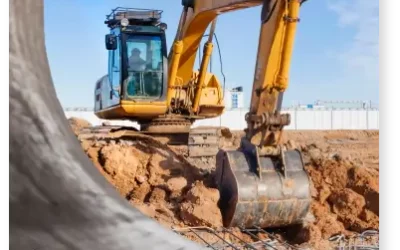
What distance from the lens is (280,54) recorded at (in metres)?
6.49

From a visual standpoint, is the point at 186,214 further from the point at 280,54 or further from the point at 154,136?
the point at 154,136

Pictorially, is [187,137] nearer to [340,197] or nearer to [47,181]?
[340,197]

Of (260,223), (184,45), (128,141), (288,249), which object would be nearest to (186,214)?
(260,223)

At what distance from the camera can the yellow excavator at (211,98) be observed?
6418 millimetres

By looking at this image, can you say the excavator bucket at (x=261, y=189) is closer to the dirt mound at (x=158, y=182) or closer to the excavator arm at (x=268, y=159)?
the excavator arm at (x=268, y=159)

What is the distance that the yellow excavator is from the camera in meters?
6.42

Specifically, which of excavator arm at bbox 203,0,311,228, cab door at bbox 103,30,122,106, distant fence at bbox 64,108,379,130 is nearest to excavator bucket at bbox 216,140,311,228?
excavator arm at bbox 203,0,311,228

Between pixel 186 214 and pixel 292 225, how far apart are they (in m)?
1.32

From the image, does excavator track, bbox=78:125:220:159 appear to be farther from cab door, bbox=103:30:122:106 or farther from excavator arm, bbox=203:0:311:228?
excavator arm, bbox=203:0:311:228

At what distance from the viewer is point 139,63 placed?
344 inches

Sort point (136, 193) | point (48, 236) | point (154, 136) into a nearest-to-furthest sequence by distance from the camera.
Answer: point (48, 236) < point (136, 193) < point (154, 136)

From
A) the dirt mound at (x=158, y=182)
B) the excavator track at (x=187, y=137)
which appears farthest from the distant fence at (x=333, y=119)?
the dirt mound at (x=158, y=182)

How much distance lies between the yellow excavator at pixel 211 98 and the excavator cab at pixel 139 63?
15 mm

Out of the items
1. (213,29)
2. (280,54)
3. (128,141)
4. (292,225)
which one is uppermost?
(213,29)
